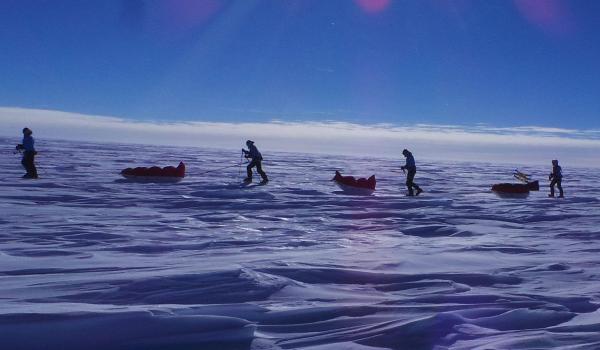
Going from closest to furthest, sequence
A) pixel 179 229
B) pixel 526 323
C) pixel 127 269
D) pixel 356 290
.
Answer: pixel 526 323 < pixel 356 290 < pixel 127 269 < pixel 179 229

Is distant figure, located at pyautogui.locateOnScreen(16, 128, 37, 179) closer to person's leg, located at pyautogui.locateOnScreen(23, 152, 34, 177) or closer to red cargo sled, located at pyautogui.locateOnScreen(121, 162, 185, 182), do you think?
person's leg, located at pyautogui.locateOnScreen(23, 152, 34, 177)

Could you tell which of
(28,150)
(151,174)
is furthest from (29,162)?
(151,174)

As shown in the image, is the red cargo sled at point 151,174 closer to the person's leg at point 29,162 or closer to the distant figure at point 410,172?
the person's leg at point 29,162

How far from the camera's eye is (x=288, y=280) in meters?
5.44

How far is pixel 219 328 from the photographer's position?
3.90m

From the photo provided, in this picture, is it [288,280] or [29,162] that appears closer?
[288,280]

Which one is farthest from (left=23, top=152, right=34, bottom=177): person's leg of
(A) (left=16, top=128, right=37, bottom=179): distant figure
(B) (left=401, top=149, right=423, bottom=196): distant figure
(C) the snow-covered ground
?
(B) (left=401, top=149, right=423, bottom=196): distant figure

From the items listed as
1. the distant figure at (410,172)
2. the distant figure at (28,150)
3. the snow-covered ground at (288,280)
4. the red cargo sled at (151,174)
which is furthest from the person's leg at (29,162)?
the distant figure at (410,172)

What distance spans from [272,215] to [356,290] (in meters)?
6.46

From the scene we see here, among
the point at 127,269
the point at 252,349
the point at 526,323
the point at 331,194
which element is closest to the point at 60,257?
the point at 127,269

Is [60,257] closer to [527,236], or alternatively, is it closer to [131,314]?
[131,314]

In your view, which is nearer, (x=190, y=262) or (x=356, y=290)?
(x=356, y=290)

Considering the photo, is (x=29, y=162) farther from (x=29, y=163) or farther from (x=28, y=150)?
(x=28, y=150)

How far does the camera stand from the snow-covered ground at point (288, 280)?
3.82 meters
